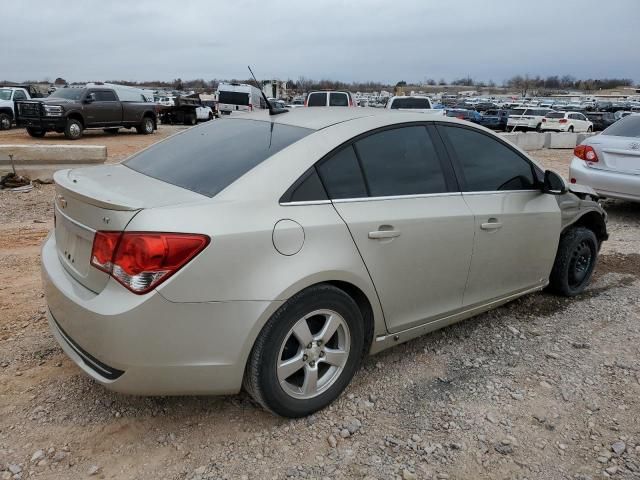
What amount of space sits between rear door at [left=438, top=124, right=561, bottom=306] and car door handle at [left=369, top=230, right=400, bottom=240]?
0.72 metres

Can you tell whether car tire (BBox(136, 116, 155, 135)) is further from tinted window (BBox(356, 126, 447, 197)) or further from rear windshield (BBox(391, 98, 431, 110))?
tinted window (BBox(356, 126, 447, 197))

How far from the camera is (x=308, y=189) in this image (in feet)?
9.07

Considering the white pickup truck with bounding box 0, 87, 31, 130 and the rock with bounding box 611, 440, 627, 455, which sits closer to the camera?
Result: the rock with bounding box 611, 440, 627, 455

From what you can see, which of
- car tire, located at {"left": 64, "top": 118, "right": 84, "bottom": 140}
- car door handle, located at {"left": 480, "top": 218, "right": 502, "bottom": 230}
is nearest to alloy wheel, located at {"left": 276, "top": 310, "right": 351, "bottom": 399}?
car door handle, located at {"left": 480, "top": 218, "right": 502, "bottom": 230}

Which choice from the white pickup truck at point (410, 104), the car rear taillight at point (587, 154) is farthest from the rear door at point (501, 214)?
the white pickup truck at point (410, 104)

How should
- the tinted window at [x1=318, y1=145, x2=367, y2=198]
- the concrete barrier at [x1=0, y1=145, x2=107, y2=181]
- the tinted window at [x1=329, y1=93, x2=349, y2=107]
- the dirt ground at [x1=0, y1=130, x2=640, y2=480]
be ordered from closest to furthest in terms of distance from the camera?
the dirt ground at [x1=0, y1=130, x2=640, y2=480]
the tinted window at [x1=318, y1=145, x2=367, y2=198]
the concrete barrier at [x1=0, y1=145, x2=107, y2=181]
the tinted window at [x1=329, y1=93, x2=349, y2=107]

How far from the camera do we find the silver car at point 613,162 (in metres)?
7.18

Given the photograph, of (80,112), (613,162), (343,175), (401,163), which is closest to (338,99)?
(80,112)

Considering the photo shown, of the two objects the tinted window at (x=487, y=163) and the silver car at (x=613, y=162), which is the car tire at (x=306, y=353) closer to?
the tinted window at (x=487, y=163)

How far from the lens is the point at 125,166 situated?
11.1 ft

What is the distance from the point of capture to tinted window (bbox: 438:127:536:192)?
3.56 m

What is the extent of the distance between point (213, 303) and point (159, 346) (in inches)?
11.6

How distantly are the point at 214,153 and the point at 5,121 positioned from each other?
23441mm

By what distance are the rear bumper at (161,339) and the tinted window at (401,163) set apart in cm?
102
